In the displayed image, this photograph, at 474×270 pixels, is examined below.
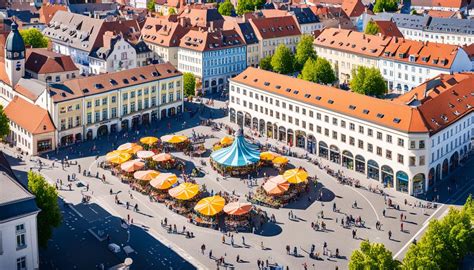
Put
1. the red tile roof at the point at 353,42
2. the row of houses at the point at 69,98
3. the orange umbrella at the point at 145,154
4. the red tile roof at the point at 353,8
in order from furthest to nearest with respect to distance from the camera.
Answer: the red tile roof at the point at 353,8
the red tile roof at the point at 353,42
the row of houses at the point at 69,98
the orange umbrella at the point at 145,154

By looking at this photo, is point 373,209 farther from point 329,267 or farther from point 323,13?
point 323,13

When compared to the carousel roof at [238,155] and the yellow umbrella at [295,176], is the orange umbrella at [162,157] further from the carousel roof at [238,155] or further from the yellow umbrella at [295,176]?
the yellow umbrella at [295,176]

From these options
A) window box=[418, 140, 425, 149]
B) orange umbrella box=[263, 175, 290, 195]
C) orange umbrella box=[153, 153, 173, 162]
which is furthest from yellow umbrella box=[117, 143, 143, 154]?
window box=[418, 140, 425, 149]

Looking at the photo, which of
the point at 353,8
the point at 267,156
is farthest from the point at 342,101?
the point at 353,8

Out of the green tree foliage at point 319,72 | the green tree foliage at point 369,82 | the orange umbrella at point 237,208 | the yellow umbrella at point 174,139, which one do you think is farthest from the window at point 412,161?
the green tree foliage at point 319,72

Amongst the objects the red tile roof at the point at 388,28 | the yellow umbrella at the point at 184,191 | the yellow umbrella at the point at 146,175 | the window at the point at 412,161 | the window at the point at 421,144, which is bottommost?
the yellow umbrella at the point at 184,191

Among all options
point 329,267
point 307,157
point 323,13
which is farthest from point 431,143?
point 323,13

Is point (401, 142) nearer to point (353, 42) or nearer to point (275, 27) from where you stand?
point (353, 42)
